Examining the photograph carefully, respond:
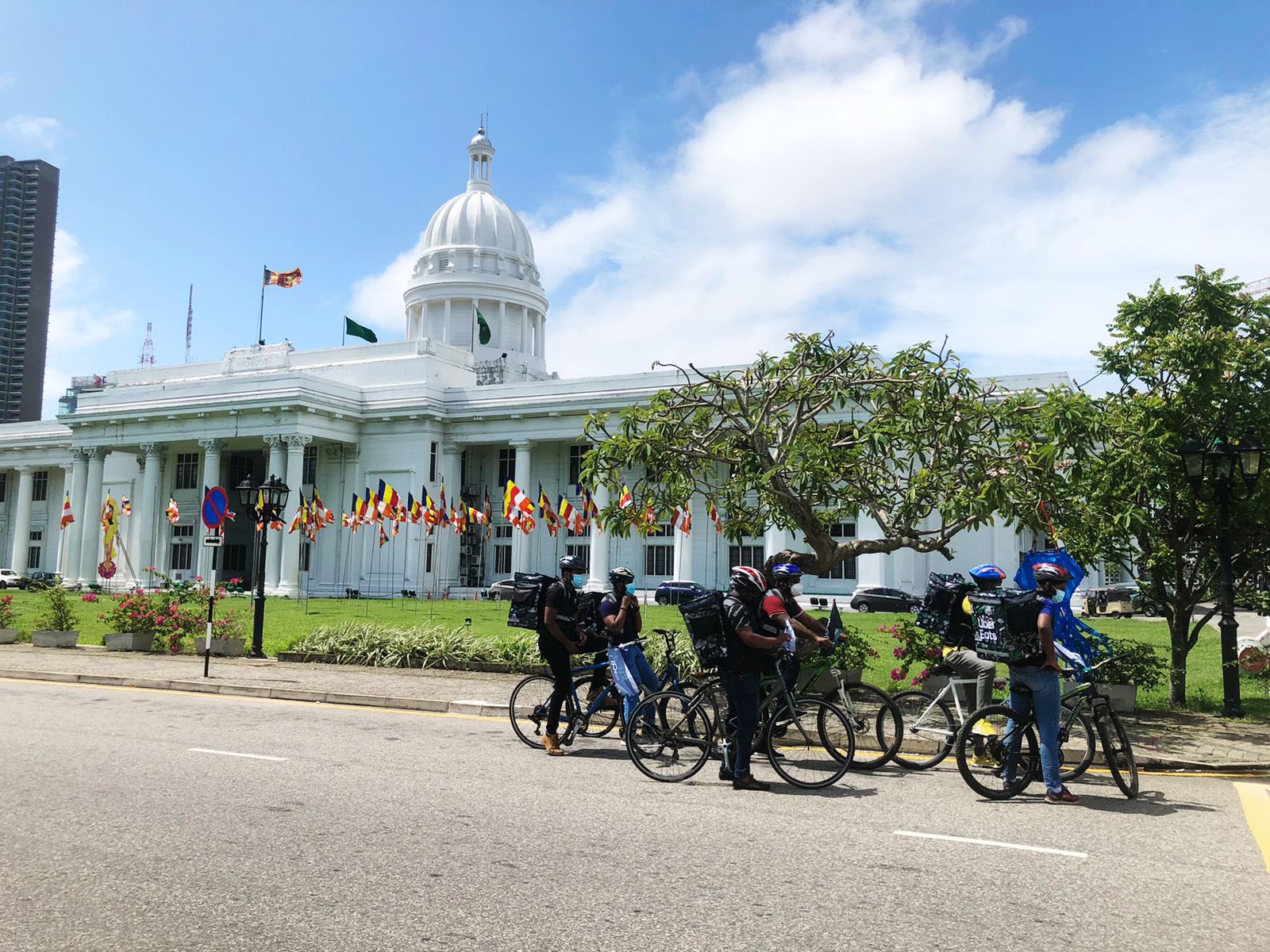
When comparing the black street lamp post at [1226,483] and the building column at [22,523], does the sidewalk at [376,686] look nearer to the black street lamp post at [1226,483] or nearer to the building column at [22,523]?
the black street lamp post at [1226,483]

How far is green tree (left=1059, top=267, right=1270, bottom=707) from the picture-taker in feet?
47.0

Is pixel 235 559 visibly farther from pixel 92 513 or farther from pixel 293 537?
pixel 293 537

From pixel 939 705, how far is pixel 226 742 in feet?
24.3

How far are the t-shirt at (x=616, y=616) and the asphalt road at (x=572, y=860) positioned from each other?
1275 mm

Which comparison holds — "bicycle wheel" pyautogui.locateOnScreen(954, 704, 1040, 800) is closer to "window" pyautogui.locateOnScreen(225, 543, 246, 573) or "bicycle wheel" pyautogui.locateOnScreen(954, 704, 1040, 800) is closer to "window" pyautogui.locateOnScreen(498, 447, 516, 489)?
"window" pyautogui.locateOnScreen(498, 447, 516, 489)

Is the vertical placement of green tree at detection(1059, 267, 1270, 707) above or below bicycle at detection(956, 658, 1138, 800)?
above

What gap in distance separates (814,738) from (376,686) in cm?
920

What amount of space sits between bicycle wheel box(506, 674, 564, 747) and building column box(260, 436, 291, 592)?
164ft

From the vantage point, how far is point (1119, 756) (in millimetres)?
8930

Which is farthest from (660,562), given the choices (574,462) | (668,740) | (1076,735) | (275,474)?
(1076,735)

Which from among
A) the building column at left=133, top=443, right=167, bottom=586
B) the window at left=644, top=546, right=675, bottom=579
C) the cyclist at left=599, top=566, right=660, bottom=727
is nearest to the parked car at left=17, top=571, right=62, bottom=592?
the building column at left=133, top=443, right=167, bottom=586

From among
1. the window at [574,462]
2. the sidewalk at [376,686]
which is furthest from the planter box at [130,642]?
the window at [574,462]

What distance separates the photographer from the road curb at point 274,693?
1461cm

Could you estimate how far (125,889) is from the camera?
5.84 m
